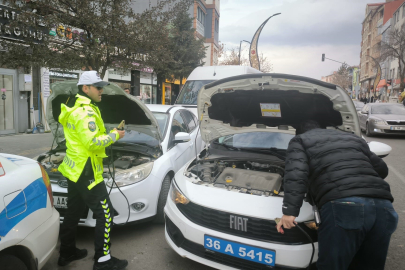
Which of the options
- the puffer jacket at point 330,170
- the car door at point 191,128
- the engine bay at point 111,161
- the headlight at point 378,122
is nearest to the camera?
the puffer jacket at point 330,170

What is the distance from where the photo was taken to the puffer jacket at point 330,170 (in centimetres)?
204

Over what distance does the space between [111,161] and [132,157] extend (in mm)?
415

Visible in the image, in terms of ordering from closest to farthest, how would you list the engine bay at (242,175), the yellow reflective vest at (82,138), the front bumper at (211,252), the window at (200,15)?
the front bumper at (211,252) → the yellow reflective vest at (82,138) → the engine bay at (242,175) → the window at (200,15)

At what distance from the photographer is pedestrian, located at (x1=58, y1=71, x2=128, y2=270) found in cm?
269

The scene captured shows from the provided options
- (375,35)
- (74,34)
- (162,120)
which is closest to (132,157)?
(162,120)

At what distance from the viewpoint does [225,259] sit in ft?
8.46

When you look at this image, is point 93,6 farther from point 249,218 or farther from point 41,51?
point 249,218

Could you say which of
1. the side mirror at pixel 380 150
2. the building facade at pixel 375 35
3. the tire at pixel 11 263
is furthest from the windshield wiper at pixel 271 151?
the building facade at pixel 375 35

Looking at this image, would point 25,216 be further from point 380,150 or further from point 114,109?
point 380,150

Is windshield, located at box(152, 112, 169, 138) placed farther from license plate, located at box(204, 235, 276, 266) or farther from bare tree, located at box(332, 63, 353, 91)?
bare tree, located at box(332, 63, 353, 91)

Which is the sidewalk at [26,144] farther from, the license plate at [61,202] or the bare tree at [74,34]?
the license plate at [61,202]

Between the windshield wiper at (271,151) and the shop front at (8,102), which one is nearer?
the windshield wiper at (271,151)

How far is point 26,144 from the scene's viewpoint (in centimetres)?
912

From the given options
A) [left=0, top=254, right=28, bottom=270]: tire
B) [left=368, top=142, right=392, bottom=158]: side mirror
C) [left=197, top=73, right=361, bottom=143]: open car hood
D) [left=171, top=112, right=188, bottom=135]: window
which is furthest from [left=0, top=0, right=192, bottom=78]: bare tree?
[left=368, top=142, right=392, bottom=158]: side mirror
